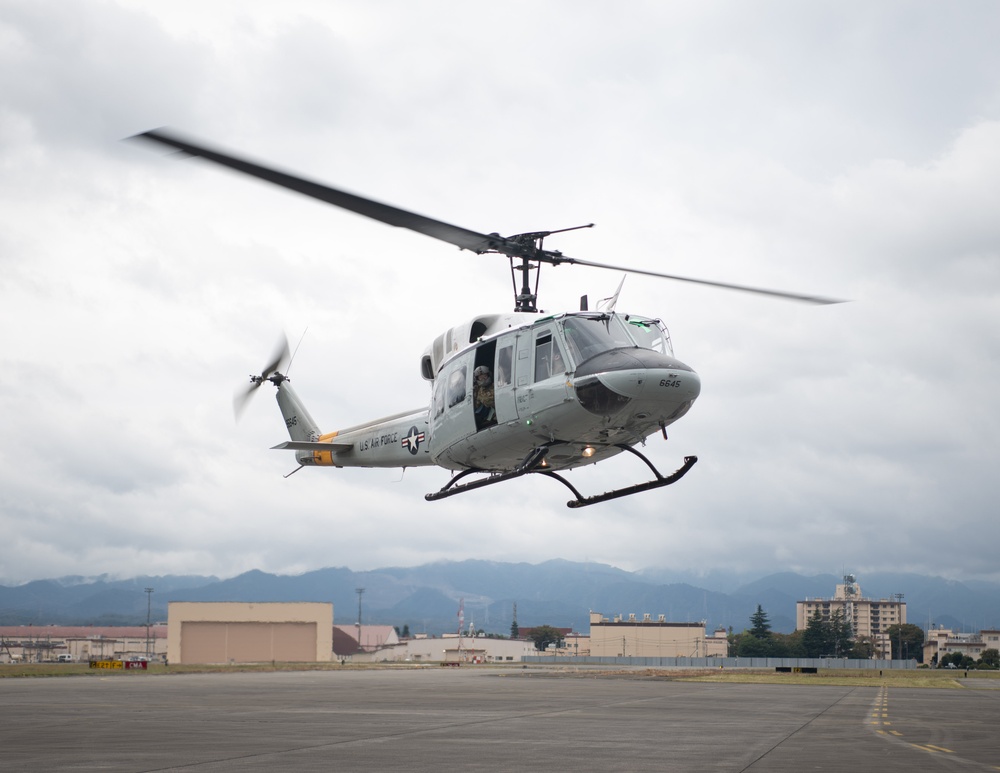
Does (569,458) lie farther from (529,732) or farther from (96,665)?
(96,665)

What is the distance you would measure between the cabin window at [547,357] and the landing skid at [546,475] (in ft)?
6.02

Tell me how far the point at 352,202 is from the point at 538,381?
5.59 meters

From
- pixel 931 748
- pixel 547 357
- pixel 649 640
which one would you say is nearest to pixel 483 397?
pixel 547 357

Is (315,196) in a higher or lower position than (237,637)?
higher

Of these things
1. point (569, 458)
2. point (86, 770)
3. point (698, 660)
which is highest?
point (569, 458)

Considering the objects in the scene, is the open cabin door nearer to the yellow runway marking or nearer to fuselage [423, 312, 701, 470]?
fuselage [423, 312, 701, 470]

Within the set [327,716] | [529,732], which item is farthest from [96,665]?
[529,732]

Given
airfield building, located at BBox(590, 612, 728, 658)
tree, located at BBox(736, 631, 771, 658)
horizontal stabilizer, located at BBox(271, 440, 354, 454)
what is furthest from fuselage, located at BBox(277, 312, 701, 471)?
tree, located at BBox(736, 631, 771, 658)

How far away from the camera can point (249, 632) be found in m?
114

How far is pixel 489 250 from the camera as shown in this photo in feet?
76.1

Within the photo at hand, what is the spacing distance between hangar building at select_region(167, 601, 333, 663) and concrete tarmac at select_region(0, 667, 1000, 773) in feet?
280

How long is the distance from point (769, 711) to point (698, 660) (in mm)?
103843

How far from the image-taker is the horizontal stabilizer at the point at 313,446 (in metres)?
30.0

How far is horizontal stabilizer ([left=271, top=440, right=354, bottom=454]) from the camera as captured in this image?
30.0m
